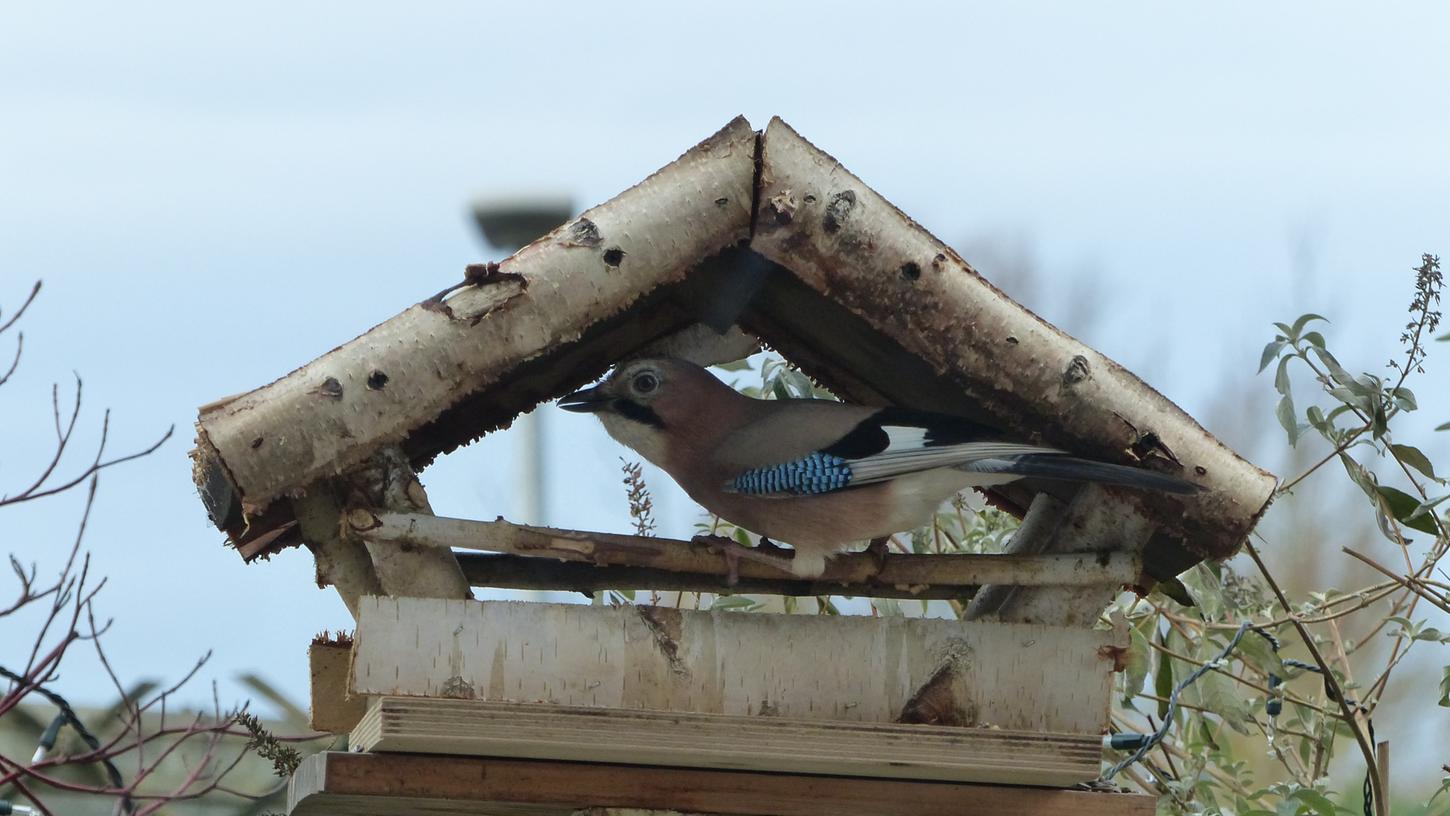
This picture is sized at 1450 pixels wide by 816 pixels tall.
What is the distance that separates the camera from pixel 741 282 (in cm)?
301

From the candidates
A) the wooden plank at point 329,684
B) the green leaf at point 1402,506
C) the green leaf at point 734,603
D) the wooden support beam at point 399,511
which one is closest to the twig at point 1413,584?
the green leaf at point 1402,506

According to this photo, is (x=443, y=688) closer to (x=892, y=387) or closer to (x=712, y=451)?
(x=712, y=451)

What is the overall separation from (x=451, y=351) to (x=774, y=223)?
1.96 ft

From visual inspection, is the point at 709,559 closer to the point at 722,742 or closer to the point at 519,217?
the point at 722,742

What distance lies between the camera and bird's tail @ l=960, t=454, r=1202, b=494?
2.68m

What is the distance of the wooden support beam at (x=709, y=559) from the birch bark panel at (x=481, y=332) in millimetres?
167

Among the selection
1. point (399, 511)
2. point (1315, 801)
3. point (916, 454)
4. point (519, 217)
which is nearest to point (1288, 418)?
point (1315, 801)

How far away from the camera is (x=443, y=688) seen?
2590 millimetres

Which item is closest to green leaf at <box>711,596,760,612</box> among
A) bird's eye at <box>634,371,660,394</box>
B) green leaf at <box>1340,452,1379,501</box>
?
bird's eye at <box>634,371,660,394</box>

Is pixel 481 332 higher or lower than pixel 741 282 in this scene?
lower

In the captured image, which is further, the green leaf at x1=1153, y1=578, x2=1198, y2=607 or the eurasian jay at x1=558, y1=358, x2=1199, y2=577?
the green leaf at x1=1153, y1=578, x2=1198, y2=607

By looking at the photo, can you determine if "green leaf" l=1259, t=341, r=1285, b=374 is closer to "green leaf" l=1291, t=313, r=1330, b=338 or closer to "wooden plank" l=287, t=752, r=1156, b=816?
"green leaf" l=1291, t=313, r=1330, b=338

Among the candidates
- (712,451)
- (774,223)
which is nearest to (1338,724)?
(712,451)

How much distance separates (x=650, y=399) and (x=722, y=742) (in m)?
0.78
